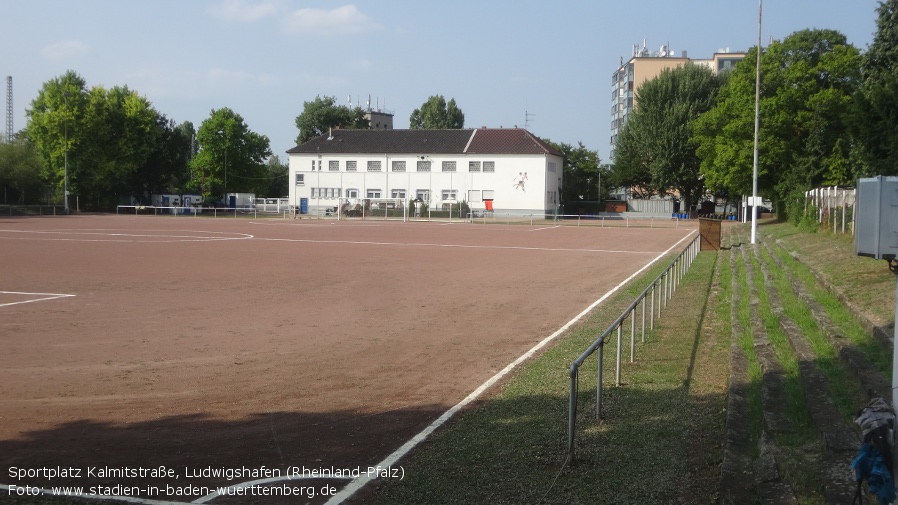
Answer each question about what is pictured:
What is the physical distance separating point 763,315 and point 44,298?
1528cm

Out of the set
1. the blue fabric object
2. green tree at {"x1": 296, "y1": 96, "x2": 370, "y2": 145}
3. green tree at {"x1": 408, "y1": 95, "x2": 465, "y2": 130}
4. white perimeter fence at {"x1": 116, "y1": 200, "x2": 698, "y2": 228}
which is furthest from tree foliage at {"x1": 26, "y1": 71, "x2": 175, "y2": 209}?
the blue fabric object

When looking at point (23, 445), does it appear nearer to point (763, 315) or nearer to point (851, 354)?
point (851, 354)

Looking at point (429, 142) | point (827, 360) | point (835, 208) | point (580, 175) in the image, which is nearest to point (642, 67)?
point (580, 175)

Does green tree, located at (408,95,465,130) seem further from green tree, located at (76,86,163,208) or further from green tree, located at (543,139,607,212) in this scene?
green tree, located at (76,86,163,208)

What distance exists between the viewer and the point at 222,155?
9906cm

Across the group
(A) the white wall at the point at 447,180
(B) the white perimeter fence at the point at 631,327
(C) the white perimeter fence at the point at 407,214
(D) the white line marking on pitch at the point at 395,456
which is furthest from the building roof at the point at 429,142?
(D) the white line marking on pitch at the point at 395,456

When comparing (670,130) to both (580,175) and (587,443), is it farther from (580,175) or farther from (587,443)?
(587,443)

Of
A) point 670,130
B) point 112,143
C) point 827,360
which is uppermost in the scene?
point 670,130

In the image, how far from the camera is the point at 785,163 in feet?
190

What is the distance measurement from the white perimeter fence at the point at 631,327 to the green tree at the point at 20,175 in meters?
75.6

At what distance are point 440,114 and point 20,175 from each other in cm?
6395

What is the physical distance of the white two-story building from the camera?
84562mm

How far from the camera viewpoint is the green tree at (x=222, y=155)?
9869 centimetres

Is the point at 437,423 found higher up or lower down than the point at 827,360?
lower down
